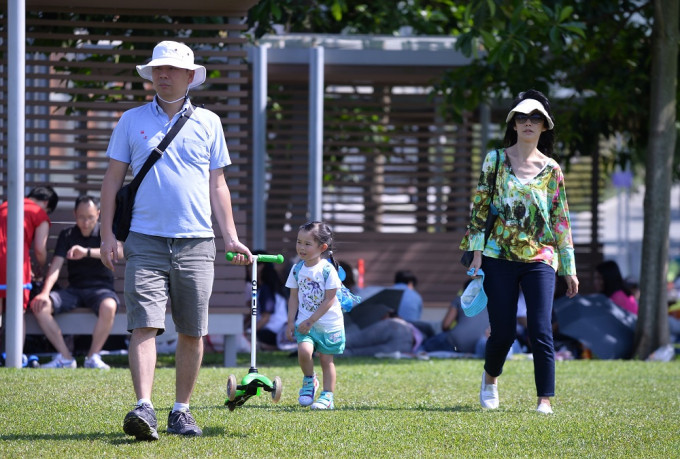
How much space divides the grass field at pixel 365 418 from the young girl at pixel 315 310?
19 centimetres

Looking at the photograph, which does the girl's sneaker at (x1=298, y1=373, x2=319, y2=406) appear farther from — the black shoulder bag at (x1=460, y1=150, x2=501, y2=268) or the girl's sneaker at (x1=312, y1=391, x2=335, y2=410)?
the black shoulder bag at (x1=460, y1=150, x2=501, y2=268)

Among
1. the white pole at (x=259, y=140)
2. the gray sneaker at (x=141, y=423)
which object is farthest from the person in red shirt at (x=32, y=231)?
the gray sneaker at (x=141, y=423)

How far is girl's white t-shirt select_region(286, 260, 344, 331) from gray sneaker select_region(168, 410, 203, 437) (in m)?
1.53

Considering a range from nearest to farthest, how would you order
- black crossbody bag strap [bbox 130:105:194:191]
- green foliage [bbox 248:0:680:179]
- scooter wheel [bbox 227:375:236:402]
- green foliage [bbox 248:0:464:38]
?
black crossbody bag strap [bbox 130:105:194:191]
scooter wheel [bbox 227:375:236:402]
green foliage [bbox 248:0:680:179]
green foliage [bbox 248:0:464:38]

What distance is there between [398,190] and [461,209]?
1074mm

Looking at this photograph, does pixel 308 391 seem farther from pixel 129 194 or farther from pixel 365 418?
pixel 129 194

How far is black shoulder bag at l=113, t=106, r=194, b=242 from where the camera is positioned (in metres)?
5.73

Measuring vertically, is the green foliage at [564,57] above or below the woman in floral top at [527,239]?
above

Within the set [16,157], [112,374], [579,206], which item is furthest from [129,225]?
[579,206]

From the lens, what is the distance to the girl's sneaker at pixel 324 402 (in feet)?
23.6

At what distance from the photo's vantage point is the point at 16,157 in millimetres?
9773

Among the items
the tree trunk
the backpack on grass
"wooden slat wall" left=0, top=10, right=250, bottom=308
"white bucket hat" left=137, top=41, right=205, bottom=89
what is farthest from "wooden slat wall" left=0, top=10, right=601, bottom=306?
"white bucket hat" left=137, top=41, right=205, bottom=89

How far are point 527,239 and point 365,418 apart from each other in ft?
4.80

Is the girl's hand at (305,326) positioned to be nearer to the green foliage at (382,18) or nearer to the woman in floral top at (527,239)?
the woman in floral top at (527,239)
